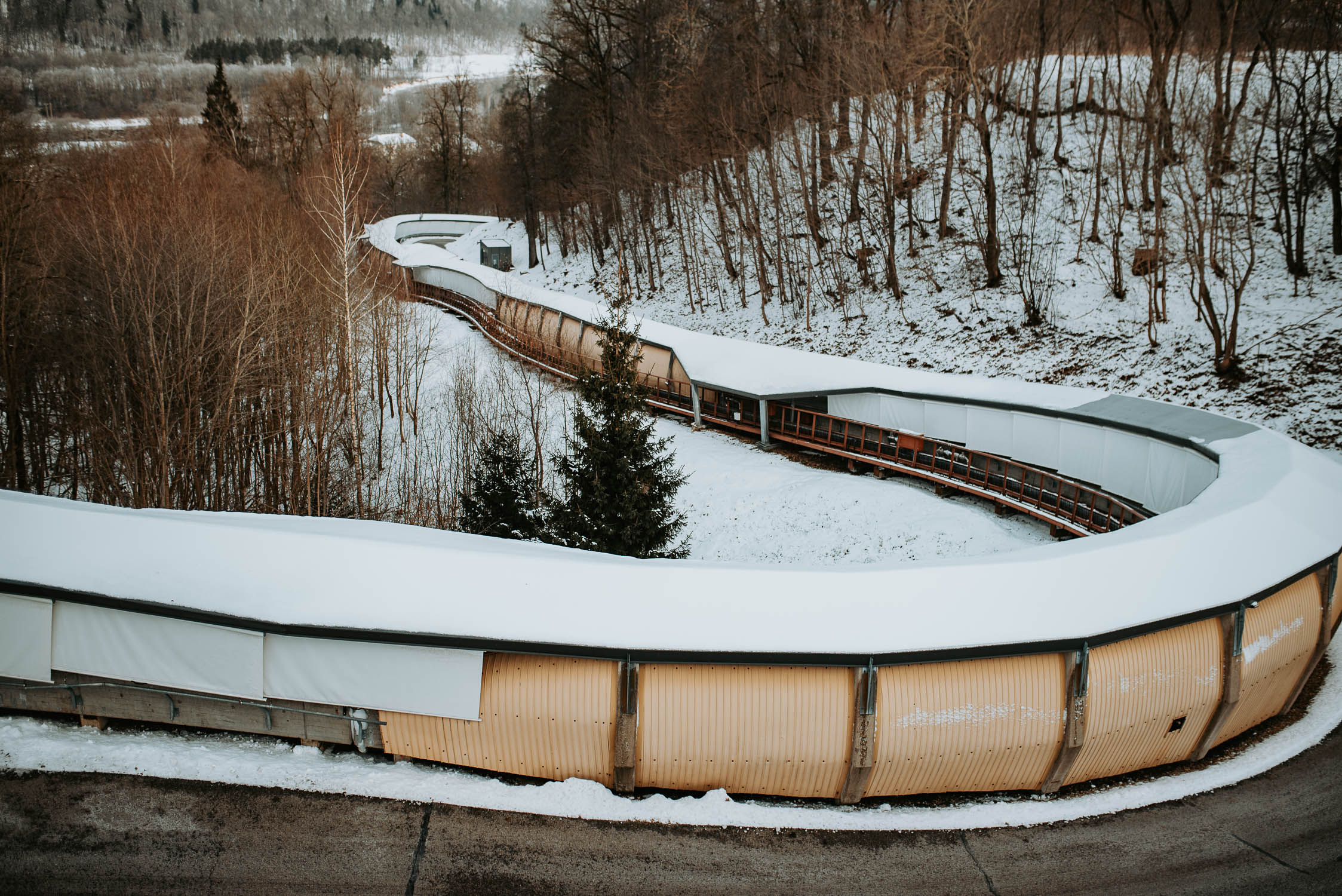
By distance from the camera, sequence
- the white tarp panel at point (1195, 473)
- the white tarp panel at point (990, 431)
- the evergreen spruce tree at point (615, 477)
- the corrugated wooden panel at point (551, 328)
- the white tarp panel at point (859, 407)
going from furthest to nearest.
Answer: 1. the corrugated wooden panel at point (551, 328)
2. the white tarp panel at point (859, 407)
3. the white tarp panel at point (990, 431)
4. the evergreen spruce tree at point (615, 477)
5. the white tarp panel at point (1195, 473)

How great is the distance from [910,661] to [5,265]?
25470 millimetres

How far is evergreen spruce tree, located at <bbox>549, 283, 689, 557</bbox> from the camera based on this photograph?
768 inches

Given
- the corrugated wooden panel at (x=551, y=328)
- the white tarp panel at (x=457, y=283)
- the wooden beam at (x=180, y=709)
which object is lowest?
the wooden beam at (x=180, y=709)

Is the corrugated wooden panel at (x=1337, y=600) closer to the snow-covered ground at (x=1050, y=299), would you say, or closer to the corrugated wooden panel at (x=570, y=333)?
the snow-covered ground at (x=1050, y=299)

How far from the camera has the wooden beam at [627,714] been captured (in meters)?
11.4

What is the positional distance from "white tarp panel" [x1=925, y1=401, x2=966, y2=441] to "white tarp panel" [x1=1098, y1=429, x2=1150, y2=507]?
14.5 feet

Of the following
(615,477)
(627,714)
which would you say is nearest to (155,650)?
(627,714)

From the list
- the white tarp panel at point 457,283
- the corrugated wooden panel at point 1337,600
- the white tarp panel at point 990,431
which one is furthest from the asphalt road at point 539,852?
the white tarp panel at point 457,283

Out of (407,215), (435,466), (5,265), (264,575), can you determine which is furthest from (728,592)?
(407,215)

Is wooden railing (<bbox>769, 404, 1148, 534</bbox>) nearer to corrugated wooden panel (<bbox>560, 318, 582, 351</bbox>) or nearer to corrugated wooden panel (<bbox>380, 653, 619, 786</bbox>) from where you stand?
corrugated wooden panel (<bbox>560, 318, 582, 351</bbox>)

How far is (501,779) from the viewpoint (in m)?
12.0

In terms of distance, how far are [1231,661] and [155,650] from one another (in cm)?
1626

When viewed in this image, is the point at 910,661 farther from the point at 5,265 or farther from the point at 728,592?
the point at 5,265

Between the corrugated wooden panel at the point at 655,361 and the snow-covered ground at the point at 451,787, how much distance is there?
76.6 ft
